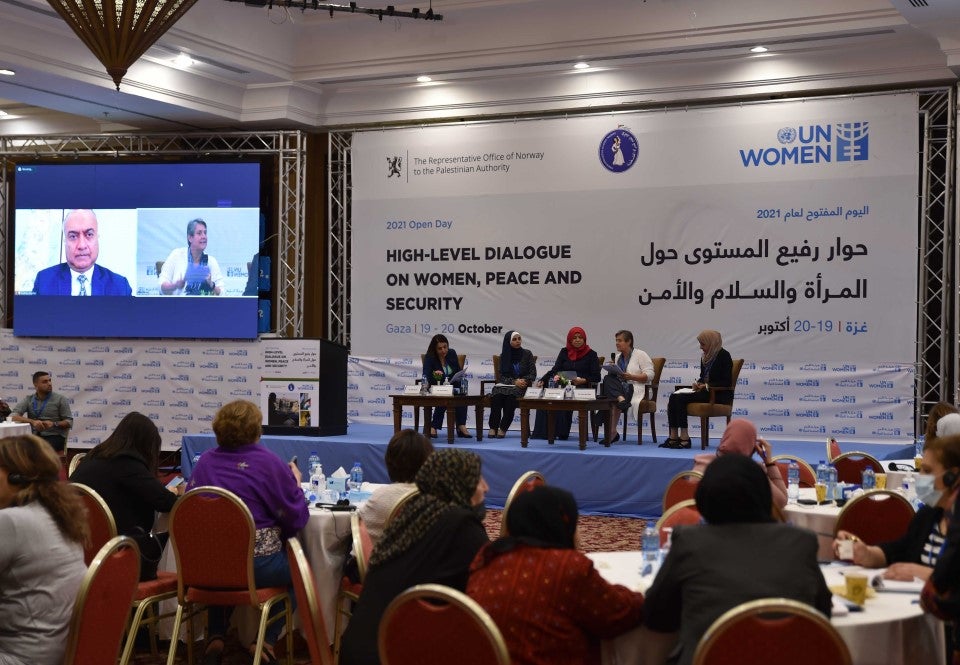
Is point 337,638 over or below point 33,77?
below

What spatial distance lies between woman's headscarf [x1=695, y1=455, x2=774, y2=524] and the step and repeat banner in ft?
26.7

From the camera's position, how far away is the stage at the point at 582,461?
8.85 m

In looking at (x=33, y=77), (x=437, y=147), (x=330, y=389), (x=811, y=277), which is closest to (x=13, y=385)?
(x=33, y=77)

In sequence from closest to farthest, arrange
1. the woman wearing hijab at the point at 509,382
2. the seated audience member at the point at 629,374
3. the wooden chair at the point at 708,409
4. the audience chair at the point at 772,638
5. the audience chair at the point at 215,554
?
the audience chair at the point at 772,638
the audience chair at the point at 215,554
the wooden chair at the point at 708,409
the seated audience member at the point at 629,374
the woman wearing hijab at the point at 509,382

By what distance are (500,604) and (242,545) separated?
1.94 meters

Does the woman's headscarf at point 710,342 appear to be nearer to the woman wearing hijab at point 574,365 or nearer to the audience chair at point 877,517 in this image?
the woman wearing hijab at point 574,365

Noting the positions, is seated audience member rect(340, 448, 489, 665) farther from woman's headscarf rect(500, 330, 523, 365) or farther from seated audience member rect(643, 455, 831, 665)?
woman's headscarf rect(500, 330, 523, 365)

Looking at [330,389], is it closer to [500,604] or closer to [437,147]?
[437,147]

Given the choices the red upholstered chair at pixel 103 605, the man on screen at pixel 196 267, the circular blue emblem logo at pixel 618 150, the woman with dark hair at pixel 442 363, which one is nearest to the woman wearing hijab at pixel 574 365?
the woman with dark hair at pixel 442 363

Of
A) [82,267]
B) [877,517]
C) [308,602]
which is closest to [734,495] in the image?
[308,602]

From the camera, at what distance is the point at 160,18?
19.8 feet

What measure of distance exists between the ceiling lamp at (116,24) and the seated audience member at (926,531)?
4.50 meters

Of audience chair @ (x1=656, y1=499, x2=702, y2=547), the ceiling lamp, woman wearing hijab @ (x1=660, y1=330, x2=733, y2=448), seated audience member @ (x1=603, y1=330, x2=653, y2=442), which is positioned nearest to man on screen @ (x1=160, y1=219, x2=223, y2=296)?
seated audience member @ (x1=603, y1=330, x2=653, y2=442)

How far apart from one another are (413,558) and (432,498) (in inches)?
7.2
